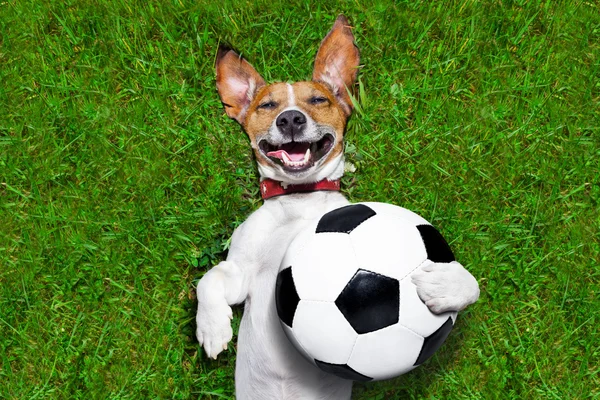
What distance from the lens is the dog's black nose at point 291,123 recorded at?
3.78 m

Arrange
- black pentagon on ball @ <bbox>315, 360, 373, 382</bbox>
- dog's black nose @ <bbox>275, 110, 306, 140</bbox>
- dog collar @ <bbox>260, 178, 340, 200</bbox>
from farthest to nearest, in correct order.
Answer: dog collar @ <bbox>260, 178, 340, 200</bbox> → dog's black nose @ <bbox>275, 110, 306, 140</bbox> → black pentagon on ball @ <bbox>315, 360, 373, 382</bbox>

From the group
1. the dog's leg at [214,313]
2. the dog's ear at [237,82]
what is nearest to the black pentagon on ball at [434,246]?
the dog's leg at [214,313]

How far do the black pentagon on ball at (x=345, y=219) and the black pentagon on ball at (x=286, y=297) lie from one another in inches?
11.8

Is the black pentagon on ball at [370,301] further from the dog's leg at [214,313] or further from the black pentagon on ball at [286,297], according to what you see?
the dog's leg at [214,313]

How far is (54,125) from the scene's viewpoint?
493cm

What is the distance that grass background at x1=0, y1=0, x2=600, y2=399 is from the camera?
4445 mm

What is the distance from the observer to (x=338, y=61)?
4.44 metres

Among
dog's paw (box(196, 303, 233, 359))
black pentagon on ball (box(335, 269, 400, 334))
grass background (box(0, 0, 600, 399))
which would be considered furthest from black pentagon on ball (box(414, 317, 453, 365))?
grass background (box(0, 0, 600, 399))

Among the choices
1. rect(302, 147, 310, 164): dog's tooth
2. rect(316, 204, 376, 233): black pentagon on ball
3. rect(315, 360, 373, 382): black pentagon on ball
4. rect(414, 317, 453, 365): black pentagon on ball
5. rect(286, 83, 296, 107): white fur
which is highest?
rect(286, 83, 296, 107): white fur

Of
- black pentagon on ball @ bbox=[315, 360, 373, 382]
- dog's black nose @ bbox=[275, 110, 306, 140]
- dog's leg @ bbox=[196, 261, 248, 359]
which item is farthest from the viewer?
dog's black nose @ bbox=[275, 110, 306, 140]

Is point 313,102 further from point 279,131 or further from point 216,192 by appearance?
point 216,192

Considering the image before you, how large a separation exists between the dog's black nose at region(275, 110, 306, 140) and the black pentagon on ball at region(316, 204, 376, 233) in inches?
Result: 28.8

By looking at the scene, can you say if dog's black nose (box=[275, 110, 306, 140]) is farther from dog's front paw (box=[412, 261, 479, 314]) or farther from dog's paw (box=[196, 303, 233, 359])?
dog's front paw (box=[412, 261, 479, 314])

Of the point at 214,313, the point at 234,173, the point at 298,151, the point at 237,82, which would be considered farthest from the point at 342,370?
the point at 237,82
